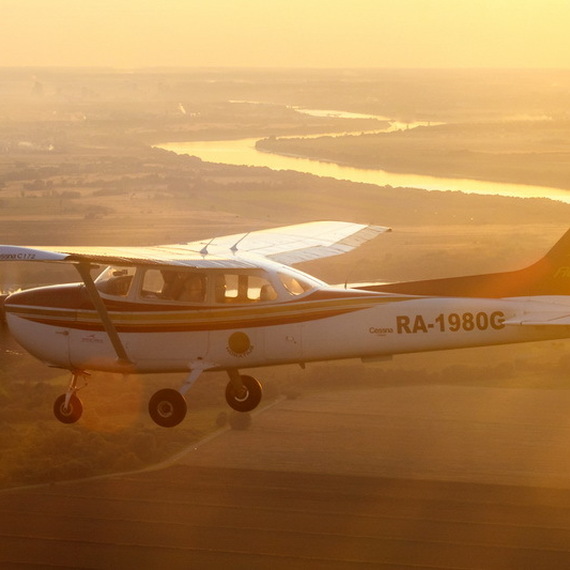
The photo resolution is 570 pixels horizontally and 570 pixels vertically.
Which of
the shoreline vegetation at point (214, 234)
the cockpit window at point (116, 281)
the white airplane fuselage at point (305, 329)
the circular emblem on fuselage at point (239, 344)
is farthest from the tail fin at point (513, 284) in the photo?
the shoreline vegetation at point (214, 234)

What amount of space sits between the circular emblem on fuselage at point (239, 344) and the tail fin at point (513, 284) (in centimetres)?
262

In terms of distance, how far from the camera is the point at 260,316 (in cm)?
2245

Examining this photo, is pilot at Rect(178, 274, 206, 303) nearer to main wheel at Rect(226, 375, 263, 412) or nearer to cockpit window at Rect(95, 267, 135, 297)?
cockpit window at Rect(95, 267, 135, 297)

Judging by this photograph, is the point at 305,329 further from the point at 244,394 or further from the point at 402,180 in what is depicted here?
the point at 402,180

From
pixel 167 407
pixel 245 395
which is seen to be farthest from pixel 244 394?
pixel 167 407

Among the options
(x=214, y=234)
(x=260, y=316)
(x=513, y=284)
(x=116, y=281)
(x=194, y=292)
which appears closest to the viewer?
(x=260, y=316)

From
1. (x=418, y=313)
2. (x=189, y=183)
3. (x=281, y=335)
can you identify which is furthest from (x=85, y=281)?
(x=189, y=183)

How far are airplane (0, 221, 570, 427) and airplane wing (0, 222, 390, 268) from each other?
20 centimetres

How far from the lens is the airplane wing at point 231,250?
20859mm

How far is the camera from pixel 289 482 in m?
57.5

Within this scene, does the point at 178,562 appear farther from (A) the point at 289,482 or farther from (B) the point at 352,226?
(B) the point at 352,226

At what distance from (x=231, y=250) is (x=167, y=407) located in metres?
3.22

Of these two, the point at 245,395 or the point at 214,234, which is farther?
the point at 214,234

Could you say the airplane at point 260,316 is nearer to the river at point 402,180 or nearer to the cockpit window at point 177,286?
the cockpit window at point 177,286
